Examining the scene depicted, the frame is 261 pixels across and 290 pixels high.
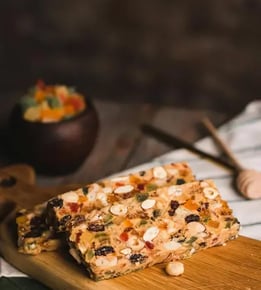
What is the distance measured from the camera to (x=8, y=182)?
138 centimetres

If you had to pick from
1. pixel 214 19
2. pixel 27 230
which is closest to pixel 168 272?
pixel 27 230

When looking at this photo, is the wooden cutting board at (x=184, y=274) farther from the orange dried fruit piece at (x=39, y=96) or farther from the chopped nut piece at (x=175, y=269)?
the orange dried fruit piece at (x=39, y=96)

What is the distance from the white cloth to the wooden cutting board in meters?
0.05

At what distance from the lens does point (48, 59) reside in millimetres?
2498

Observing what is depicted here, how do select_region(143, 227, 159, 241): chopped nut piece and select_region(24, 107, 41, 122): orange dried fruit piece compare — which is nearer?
select_region(143, 227, 159, 241): chopped nut piece

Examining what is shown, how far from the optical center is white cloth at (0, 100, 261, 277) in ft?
4.00

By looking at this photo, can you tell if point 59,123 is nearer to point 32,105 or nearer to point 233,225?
point 32,105

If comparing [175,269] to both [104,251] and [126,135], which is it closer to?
[104,251]

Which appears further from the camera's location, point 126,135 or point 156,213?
point 126,135

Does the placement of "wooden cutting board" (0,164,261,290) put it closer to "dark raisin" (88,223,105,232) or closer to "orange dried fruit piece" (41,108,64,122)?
"dark raisin" (88,223,105,232)

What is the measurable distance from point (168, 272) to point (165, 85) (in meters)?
1.45

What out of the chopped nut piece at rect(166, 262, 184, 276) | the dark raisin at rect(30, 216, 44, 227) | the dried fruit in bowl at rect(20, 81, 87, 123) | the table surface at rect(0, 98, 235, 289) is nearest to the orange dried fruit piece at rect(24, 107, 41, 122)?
the dried fruit in bowl at rect(20, 81, 87, 123)

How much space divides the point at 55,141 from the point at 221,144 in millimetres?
388

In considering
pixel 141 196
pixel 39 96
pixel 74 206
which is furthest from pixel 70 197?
pixel 39 96
